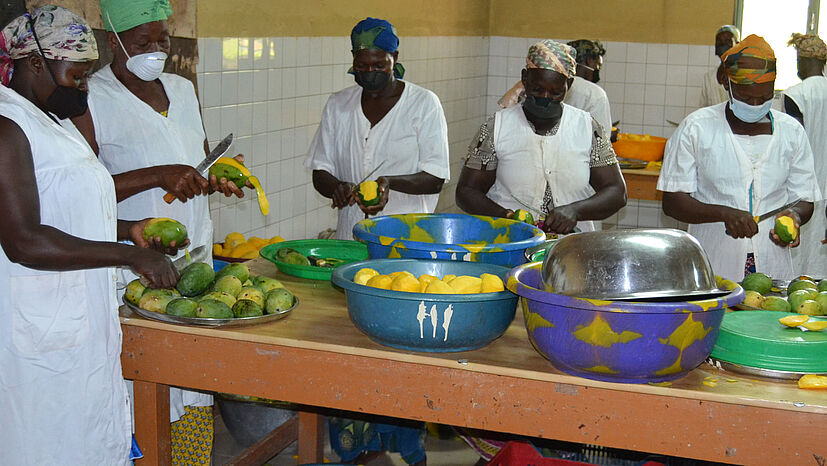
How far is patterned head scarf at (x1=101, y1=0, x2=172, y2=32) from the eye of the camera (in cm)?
328

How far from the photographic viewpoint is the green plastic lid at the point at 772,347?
8.03ft

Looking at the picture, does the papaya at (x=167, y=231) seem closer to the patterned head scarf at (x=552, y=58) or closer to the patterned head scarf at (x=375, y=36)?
the patterned head scarf at (x=375, y=36)

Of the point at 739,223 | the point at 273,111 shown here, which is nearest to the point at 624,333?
the point at 739,223

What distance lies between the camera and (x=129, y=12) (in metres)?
3.30

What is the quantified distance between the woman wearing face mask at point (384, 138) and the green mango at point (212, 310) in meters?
1.52

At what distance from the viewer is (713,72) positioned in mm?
9156

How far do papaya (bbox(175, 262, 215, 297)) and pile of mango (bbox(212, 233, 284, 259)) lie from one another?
1802 mm

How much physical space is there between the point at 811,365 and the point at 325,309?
4.88 ft

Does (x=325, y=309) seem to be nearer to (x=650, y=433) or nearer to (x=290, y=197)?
(x=650, y=433)

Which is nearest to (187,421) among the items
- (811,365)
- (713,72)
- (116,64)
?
(116,64)

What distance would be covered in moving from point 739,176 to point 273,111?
10.5 feet

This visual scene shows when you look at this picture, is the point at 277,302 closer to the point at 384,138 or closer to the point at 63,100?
the point at 63,100

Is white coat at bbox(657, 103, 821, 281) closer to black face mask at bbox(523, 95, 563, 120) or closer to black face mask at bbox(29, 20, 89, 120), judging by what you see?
black face mask at bbox(523, 95, 563, 120)

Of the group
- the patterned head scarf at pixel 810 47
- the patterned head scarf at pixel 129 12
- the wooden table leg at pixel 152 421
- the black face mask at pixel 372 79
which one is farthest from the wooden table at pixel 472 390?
the patterned head scarf at pixel 810 47
